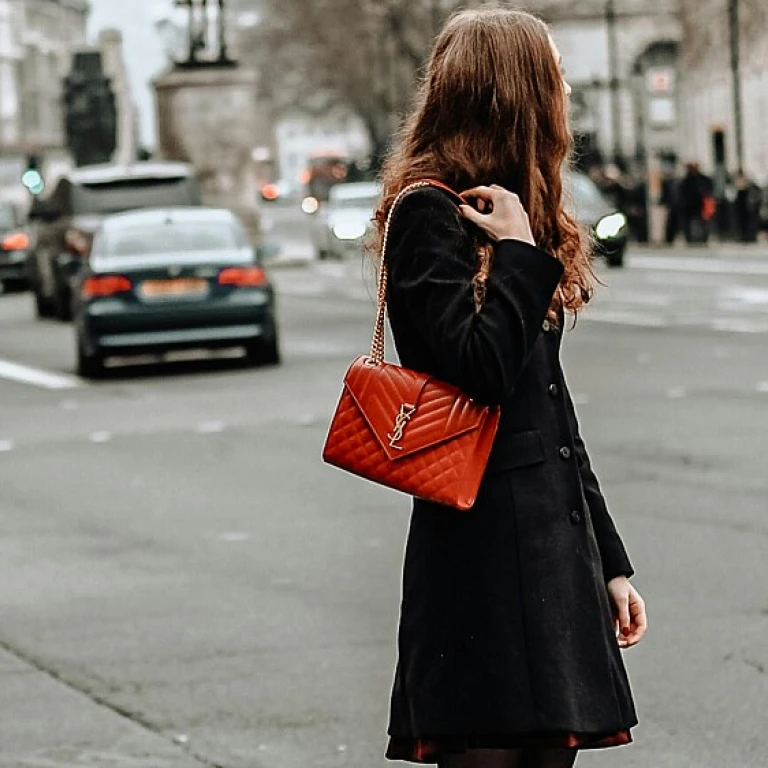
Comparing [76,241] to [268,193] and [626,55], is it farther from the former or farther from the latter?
[626,55]

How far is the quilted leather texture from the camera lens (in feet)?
11.8

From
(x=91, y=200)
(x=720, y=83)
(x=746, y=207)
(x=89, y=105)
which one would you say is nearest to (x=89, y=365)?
(x=91, y=200)

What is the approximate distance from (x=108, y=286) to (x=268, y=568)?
34.7 ft

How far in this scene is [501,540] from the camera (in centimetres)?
365

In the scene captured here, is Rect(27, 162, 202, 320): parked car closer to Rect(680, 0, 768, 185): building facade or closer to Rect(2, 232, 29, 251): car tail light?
Rect(2, 232, 29, 251): car tail light

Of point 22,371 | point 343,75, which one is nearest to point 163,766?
point 22,371

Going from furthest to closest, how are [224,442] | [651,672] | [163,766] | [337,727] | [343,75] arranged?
[343,75] < [224,442] < [651,672] < [337,727] < [163,766]

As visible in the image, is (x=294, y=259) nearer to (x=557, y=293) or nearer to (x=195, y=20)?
(x=195, y=20)

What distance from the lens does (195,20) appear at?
151 ft

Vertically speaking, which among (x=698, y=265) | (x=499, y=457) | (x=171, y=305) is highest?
(x=499, y=457)

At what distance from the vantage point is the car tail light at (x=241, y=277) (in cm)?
1986

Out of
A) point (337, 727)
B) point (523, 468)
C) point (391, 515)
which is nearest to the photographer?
point (523, 468)

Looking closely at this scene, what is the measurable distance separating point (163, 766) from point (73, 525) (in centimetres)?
484

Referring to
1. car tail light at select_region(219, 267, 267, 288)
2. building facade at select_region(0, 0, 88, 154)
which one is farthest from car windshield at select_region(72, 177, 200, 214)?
building facade at select_region(0, 0, 88, 154)
